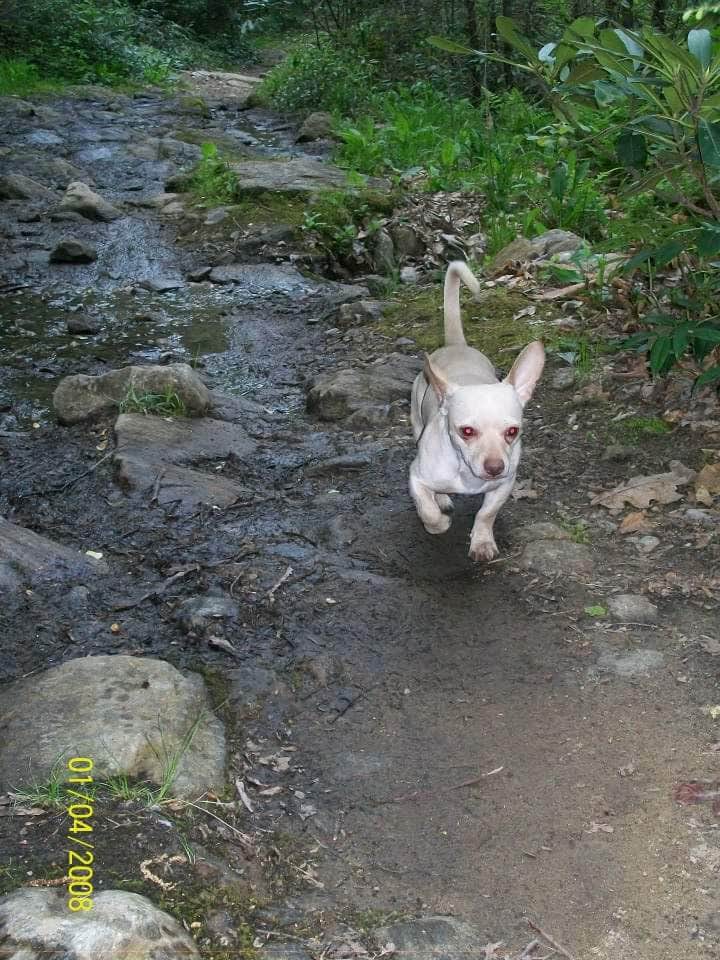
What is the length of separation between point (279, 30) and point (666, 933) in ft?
87.8

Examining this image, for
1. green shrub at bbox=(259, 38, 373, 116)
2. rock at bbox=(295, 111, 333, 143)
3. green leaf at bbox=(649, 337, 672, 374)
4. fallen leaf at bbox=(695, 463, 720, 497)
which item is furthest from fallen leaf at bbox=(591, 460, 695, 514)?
green shrub at bbox=(259, 38, 373, 116)

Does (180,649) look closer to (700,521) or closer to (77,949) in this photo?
(77,949)

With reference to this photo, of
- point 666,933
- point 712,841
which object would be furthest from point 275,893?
point 712,841

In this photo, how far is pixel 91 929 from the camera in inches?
81.9

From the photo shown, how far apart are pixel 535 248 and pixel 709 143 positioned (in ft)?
13.4

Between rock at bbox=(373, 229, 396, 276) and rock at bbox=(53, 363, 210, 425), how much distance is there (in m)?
3.21

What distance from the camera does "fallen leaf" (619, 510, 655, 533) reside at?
13.8ft

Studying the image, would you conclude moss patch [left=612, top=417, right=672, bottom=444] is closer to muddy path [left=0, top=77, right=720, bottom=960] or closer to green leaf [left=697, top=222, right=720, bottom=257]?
muddy path [left=0, top=77, right=720, bottom=960]

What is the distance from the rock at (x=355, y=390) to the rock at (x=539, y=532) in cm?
158

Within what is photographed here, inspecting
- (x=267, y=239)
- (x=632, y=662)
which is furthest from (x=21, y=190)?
(x=632, y=662)

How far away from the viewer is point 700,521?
4.16 meters

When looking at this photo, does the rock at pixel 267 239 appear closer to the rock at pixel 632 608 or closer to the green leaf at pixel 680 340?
the green leaf at pixel 680 340

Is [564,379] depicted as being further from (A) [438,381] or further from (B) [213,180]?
(B) [213,180]

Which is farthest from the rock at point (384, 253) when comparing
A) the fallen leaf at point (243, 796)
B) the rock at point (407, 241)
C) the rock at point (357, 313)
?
the fallen leaf at point (243, 796)
